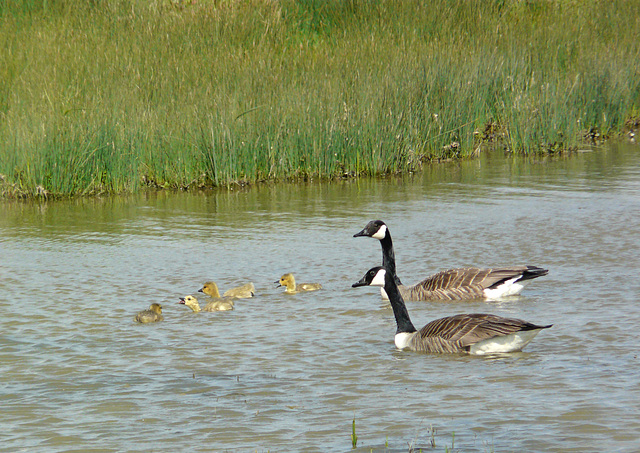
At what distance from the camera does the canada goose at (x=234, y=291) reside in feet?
32.0

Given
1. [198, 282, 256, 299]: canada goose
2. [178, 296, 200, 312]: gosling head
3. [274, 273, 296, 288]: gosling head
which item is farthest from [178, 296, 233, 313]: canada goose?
[274, 273, 296, 288]: gosling head

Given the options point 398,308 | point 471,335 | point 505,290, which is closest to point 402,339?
point 398,308

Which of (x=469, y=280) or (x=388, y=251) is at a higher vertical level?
(x=388, y=251)

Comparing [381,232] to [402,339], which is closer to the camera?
[402,339]

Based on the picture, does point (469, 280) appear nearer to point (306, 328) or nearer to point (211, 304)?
point (306, 328)

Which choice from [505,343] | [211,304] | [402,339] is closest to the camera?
[505,343]

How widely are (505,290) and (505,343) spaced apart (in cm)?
216

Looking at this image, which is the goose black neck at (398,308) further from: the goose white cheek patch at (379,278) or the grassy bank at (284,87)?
the grassy bank at (284,87)

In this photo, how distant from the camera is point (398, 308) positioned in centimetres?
809

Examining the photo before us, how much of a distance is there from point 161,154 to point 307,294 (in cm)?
814

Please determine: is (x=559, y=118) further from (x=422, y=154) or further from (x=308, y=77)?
(x=308, y=77)

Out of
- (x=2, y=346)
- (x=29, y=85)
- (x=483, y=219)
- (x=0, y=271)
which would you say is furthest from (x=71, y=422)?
(x=29, y=85)

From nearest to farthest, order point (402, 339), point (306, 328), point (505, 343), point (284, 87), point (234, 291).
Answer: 1. point (505, 343)
2. point (402, 339)
3. point (306, 328)
4. point (234, 291)
5. point (284, 87)

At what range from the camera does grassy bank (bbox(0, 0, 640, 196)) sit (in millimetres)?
16922
